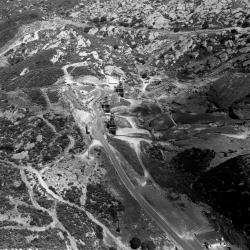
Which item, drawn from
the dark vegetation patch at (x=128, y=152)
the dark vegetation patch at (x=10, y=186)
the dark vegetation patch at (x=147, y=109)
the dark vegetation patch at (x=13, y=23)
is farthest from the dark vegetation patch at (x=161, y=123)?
the dark vegetation patch at (x=13, y=23)

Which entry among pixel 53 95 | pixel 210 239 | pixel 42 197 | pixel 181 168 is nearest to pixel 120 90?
pixel 53 95

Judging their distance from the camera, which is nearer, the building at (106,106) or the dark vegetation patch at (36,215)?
the dark vegetation patch at (36,215)

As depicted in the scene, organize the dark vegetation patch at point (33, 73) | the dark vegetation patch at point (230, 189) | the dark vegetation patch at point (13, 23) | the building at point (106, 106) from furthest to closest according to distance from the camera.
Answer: the dark vegetation patch at point (13, 23) < the dark vegetation patch at point (33, 73) < the building at point (106, 106) < the dark vegetation patch at point (230, 189)

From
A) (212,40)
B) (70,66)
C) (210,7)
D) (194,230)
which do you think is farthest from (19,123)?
(210,7)

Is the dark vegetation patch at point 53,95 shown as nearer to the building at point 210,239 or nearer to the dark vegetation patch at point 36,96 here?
the dark vegetation patch at point 36,96

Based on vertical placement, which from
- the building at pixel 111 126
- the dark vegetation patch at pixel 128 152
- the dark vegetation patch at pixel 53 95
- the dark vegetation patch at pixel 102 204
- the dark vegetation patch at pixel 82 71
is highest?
the dark vegetation patch at pixel 53 95

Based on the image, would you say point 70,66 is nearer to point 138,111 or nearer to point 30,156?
point 138,111

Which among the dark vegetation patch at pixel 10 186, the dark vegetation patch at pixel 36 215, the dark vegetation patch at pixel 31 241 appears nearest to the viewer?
the dark vegetation patch at pixel 31 241
